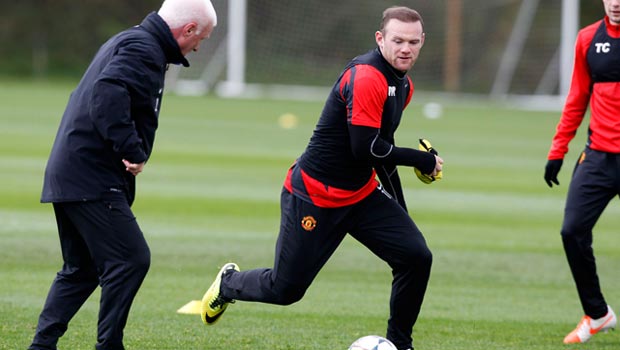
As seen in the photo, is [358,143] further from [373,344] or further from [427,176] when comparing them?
[373,344]

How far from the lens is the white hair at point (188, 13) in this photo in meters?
6.14

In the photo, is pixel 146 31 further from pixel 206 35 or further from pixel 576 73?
pixel 576 73

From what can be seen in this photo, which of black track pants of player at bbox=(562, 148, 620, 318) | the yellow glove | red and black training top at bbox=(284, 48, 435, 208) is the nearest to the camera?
red and black training top at bbox=(284, 48, 435, 208)

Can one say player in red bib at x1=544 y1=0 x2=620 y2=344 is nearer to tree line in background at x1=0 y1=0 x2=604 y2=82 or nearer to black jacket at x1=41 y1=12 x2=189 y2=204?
black jacket at x1=41 y1=12 x2=189 y2=204

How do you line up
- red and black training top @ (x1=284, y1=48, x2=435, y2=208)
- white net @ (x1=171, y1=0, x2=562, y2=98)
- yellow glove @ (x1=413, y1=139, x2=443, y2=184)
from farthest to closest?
white net @ (x1=171, y1=0, x2=562, y2=98) < yellow glove @ (x1=413, y1=139, x2=443, y2=184) < red and black training top @ (x1=284, y1=48, x2=435, y2=208)

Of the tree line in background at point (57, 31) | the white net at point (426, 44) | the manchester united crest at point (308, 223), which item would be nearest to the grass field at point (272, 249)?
the manchester united crest at point (308, 223)

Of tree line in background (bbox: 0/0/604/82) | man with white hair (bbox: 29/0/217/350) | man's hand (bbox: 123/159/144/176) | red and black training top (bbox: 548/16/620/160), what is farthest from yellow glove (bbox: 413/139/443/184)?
tree line in background (bbox: 0/0/604/82)

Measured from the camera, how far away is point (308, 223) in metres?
6.96

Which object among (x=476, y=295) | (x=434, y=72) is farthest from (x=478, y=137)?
(x=476, y=295)

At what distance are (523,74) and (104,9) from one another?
18.6 m

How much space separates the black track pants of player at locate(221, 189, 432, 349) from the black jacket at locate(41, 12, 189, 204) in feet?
4.03

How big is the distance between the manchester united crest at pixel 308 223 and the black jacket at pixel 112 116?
1212 mm

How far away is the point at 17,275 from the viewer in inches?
390

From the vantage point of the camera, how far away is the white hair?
614 centimetres
